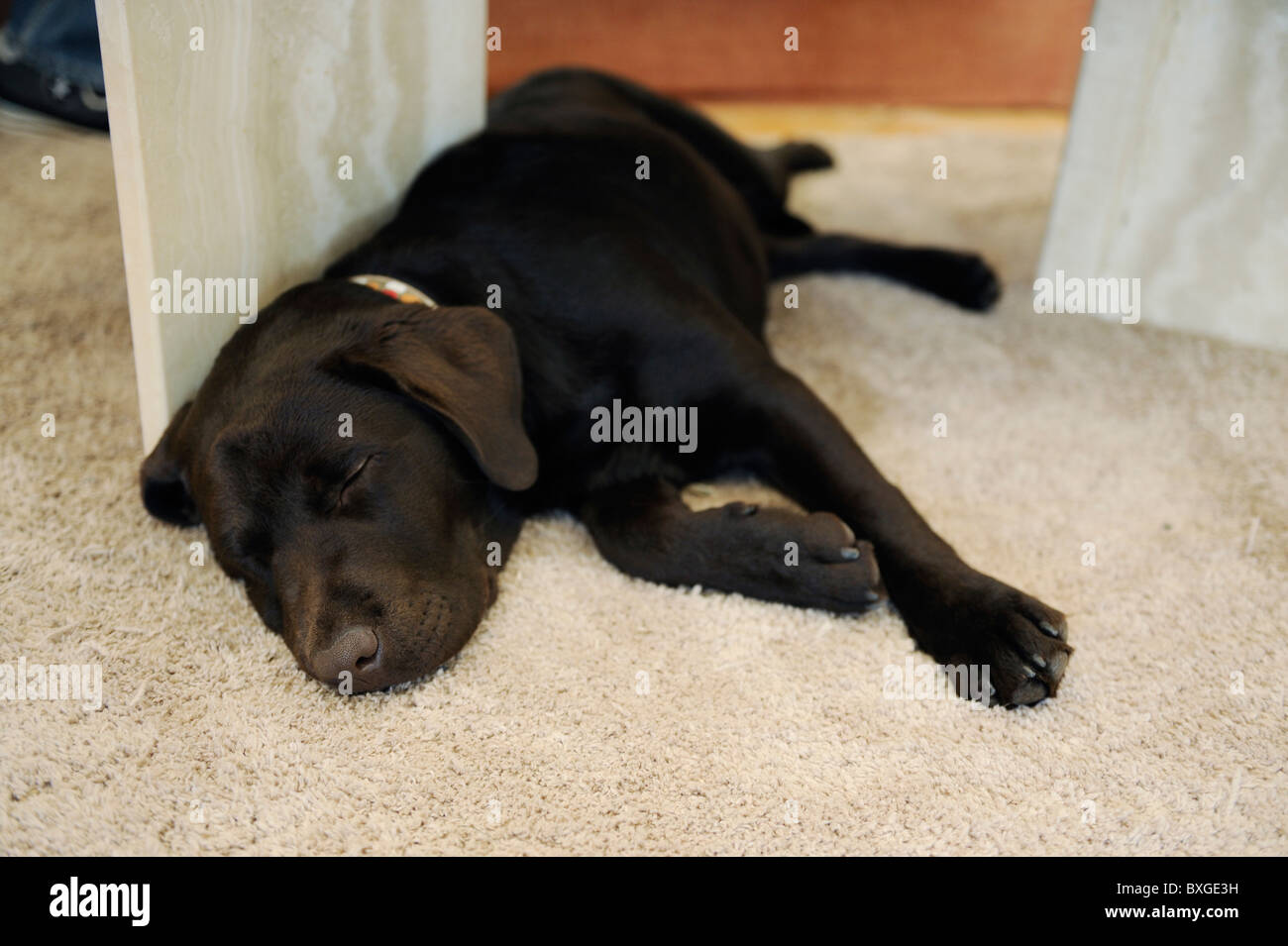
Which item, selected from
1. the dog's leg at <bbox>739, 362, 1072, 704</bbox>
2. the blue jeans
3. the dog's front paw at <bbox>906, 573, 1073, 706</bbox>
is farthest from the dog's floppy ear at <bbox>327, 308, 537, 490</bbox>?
the blue jeans

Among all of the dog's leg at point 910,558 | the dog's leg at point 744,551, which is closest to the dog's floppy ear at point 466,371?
the dog's leg at point 744,551

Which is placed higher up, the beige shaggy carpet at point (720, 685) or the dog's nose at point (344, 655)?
the dog's nose at point (344, 655)

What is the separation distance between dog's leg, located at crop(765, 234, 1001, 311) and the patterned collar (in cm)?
136

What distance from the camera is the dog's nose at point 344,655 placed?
1488mm

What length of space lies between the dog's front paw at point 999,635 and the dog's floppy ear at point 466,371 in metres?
0.65

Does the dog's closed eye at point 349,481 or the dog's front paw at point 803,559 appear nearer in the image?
the dog's closed eye at point 349,481

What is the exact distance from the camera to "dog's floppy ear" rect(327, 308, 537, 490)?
1613mm

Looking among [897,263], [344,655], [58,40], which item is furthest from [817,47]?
[344,655]

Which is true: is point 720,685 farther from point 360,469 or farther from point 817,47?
point 817,47

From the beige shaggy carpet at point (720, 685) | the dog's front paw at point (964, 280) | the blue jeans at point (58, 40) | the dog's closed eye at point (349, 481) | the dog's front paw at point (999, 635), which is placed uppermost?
the blue jeans at point (58, 40)

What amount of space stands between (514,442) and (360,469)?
0.23m

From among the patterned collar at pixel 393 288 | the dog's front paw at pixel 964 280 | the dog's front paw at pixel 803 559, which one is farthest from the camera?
the dog's front paw at pixel 964 280

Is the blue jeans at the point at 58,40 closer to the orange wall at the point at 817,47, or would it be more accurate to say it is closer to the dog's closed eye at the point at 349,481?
the orange wall at the point at 817,47
